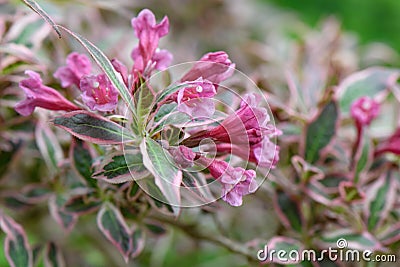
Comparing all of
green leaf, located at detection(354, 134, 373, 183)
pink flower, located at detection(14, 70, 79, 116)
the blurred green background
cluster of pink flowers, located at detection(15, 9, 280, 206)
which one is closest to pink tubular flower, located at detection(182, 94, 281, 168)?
cluster of pink flowers, located at detection(15, 9, 280, 206)

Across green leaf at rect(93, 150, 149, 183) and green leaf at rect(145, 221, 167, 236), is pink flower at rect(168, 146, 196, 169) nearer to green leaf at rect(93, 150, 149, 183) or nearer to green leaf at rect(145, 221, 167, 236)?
green leaf at rect(93, 150, 149, 183)

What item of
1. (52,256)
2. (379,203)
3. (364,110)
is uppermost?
(364,110)

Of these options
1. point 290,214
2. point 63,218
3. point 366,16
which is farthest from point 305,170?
point 366,16

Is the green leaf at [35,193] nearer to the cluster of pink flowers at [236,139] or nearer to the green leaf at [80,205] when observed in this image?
the green leaf at [80,205]

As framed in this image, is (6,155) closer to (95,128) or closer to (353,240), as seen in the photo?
(95,128)

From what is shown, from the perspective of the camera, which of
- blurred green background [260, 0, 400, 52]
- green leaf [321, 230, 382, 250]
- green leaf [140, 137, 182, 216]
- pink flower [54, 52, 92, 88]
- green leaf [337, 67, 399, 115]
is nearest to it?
green leaf [140, 137, 182, 216]
